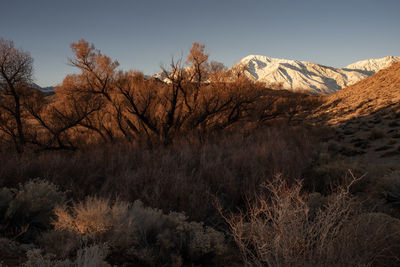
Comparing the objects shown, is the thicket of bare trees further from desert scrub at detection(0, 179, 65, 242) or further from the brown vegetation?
desert scrub at detection(0, 179, 65, 242)

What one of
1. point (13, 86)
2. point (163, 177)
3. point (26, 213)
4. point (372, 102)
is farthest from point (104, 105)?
point (372, 102)

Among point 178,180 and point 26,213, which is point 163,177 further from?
point 26,213

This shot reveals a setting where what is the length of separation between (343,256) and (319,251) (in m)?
0.20

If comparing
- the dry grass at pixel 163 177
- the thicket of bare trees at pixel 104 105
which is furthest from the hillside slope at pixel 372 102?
the dry grass at pixel 163 177

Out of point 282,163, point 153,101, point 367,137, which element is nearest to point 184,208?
point 282,163

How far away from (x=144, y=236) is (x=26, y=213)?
58.2 inches

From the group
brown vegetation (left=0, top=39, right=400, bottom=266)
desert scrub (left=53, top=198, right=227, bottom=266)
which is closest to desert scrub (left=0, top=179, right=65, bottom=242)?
brown vegetation (left=0, top=39, right=400, bottom=266)

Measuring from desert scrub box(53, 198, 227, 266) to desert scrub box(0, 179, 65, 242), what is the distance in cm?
31

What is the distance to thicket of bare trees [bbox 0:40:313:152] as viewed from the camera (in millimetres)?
10422

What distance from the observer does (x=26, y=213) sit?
9.11 feet

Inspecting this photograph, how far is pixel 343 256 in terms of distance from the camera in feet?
6.58

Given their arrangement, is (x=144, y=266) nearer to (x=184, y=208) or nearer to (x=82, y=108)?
(x=184, y=208)

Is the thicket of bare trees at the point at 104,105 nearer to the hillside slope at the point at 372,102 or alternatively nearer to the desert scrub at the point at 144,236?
the desert scrub at the point at 144,236

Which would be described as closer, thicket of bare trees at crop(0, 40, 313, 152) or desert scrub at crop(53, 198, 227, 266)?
desert scrub at crop(53, 198, 227, 266)
